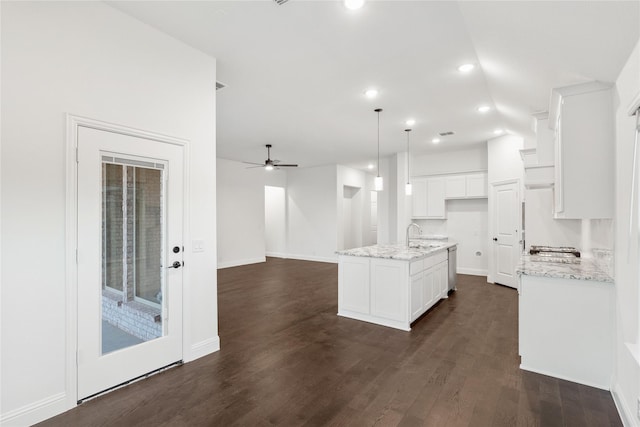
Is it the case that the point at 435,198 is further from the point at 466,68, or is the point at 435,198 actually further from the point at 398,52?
the point at 398,52

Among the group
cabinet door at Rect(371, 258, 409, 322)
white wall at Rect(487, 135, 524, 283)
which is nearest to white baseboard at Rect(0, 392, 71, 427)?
cabinet door at Rect(371, 258, 409, 322)

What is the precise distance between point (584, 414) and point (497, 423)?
694 mm

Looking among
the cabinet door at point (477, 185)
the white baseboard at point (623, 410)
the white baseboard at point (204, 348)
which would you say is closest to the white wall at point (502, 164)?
the cabinet door at point (477, 185)

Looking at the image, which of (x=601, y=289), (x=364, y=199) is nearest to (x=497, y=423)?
(x=601, y=289)

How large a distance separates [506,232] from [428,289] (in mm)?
2825

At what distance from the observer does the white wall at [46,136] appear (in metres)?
1.96

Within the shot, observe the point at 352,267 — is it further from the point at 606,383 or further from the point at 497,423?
the point at 606,383

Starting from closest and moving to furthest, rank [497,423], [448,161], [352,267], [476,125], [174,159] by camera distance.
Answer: [497,423]
[174,159]
[352,267]
[476,125]
[448,161]

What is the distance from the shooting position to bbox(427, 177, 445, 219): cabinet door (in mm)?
7469

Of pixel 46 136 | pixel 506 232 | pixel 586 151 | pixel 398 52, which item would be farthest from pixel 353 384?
pixel 506 232

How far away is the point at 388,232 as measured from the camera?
8.02 metres

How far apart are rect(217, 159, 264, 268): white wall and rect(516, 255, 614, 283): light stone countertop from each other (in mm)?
6832

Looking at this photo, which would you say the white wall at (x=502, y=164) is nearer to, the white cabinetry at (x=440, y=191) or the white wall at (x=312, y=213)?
the white cabinetry at (x=440, y=191)

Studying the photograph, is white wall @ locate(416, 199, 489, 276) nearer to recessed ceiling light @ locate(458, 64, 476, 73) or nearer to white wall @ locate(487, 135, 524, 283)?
white wall @ locate(487, 135, 524, 283)
